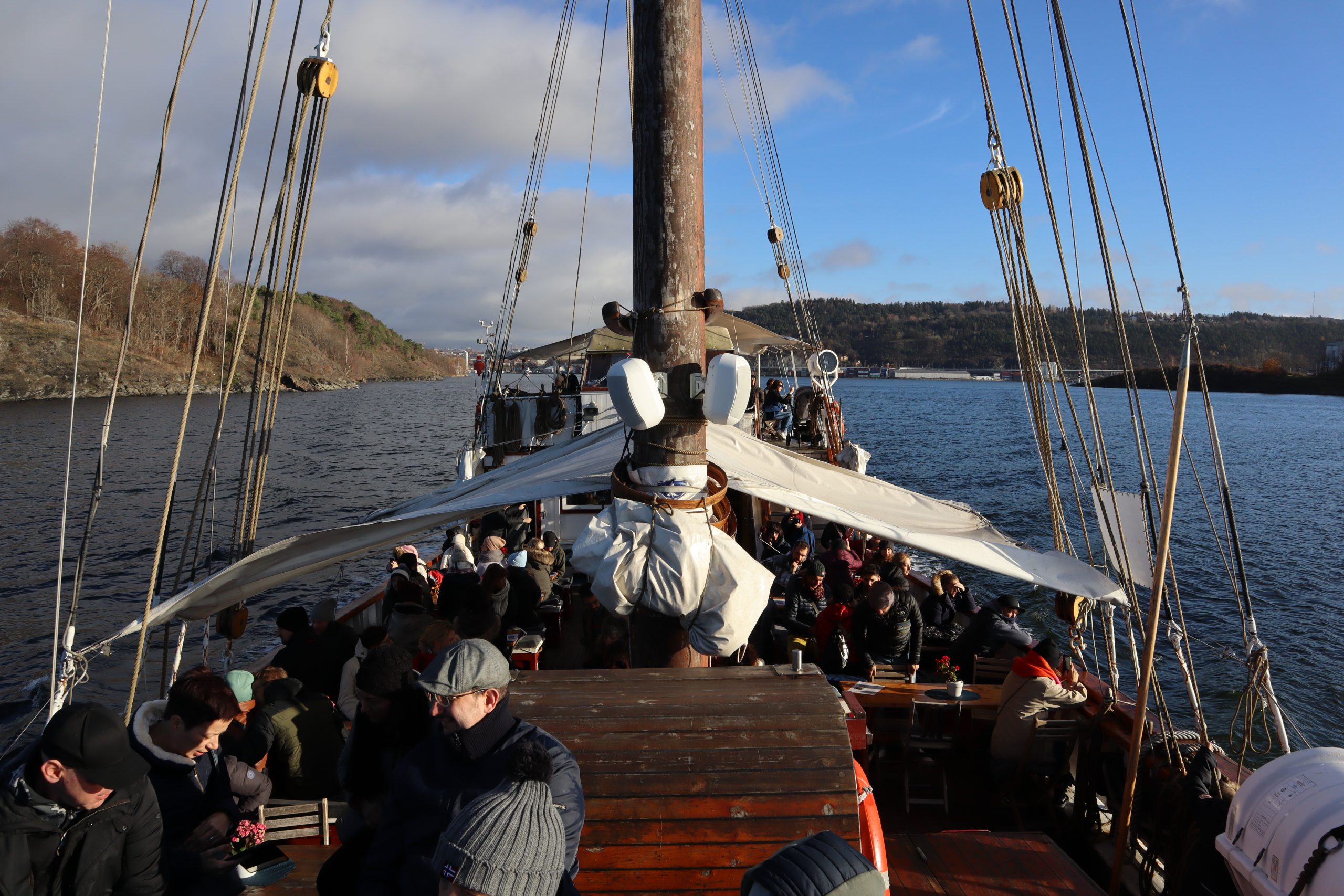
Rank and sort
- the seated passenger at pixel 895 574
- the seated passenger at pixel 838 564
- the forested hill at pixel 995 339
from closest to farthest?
the seated passenger at pixel 895 574
the seated passenger at pixel 838 564
the forested hill at pixel 995 339

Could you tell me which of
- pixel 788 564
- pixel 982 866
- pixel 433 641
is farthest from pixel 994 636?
pixel 433 641

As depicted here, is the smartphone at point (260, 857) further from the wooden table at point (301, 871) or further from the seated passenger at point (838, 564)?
the seated passenger at point (838, 564)

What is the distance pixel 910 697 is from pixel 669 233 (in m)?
3.48

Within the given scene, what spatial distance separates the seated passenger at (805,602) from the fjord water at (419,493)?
3178mm

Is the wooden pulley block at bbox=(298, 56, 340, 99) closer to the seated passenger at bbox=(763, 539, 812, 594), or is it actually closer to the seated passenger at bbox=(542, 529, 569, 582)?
the seated passenger at bbox=(542, 529, 569, 582)

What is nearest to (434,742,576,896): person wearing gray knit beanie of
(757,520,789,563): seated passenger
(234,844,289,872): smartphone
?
(234,844,289,872): smartphone

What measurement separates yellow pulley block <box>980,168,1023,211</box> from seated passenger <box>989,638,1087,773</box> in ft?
10.9

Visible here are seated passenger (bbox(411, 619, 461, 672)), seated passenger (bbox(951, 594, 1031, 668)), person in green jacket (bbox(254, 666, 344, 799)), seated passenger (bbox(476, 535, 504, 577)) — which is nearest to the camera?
person in green jacket (bbox(254, 666, 344, 799))

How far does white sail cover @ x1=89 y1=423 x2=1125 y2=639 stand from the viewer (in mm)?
4148

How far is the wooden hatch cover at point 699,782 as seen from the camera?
2.54 meters

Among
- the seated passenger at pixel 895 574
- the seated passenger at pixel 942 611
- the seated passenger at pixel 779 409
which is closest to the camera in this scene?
the seated passenger at pixel 895 574

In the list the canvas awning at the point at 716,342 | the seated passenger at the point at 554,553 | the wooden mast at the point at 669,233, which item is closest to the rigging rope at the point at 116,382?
the wooden mast at the point at 669,233

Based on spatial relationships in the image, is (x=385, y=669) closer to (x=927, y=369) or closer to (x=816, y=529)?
(x=816, y=529)

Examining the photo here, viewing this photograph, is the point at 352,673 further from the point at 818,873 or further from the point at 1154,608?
the point at 1154,608
